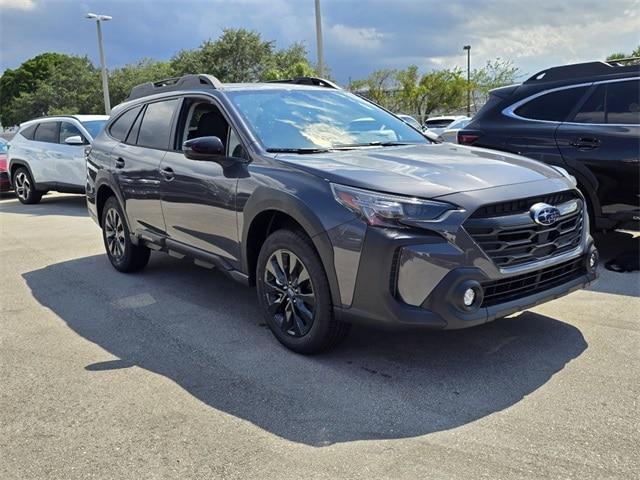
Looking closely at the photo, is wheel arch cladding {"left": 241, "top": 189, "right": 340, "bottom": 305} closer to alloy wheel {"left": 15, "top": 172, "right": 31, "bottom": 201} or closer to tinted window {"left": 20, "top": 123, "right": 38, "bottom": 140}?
A: alloy wheel {"left": 15, "top": 172, "right": 31, "bottom": 201}

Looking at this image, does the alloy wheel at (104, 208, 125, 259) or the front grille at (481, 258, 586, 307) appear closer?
the front grille at (481, 258, 586, 307)

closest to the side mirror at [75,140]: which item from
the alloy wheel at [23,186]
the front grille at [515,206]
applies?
the alloy wheel at [23,186]

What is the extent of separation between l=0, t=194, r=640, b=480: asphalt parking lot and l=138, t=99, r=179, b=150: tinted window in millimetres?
1438

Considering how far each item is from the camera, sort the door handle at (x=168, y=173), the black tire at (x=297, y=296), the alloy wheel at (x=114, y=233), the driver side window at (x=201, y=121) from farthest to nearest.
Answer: the alloy wheel at (x=114, y=233)
the door handle at (x=168, y=173)
the driver side window at (x=201, y=121)
the black tire at (x=297, y=296)

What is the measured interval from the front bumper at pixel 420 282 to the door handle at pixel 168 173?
2252 mm

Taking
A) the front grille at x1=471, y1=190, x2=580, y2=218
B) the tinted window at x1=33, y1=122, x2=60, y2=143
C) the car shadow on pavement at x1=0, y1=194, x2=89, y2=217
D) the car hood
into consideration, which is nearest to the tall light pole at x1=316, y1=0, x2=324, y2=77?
the car shadow on pavement at x1=0, y1=194, x2=89, y2=217

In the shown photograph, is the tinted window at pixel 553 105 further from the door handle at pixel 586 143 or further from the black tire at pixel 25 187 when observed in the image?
the black tire at pixel 25 187

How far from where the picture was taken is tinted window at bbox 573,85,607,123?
5832mm

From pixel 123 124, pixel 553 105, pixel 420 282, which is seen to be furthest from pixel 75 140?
pixel 420 282

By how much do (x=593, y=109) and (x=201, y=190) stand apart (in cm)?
389

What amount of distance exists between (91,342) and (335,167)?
2.22 m

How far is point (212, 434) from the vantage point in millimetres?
3012

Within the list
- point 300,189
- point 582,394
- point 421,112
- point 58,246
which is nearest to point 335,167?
point 300,189

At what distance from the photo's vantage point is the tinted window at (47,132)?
465 inches
